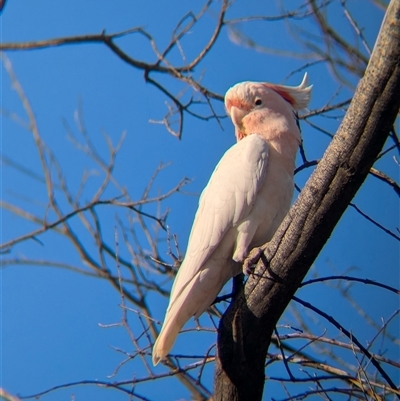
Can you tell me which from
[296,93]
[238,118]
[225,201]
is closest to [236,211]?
[225,201]

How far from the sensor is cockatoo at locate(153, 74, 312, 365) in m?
2.33

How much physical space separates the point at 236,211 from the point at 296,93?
30.4 inches

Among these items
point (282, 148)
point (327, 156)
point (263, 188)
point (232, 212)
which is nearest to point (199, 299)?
point (232, 212)

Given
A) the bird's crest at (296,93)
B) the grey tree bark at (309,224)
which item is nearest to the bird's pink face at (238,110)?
the bird's crest at (296,93)

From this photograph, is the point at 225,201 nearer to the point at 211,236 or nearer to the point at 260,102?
the point at 211,236

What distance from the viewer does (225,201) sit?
96.0 inches

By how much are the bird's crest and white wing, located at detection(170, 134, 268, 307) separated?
34 centimetres

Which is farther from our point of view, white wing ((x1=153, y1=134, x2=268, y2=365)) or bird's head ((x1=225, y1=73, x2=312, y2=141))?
bird's head ((x1=225, y1=73, x2=312, y2=141))

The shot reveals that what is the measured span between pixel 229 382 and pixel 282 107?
4.37 ft

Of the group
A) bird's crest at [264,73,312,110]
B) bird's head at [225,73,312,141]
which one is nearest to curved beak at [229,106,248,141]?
bird's head at [225,73,312,141]

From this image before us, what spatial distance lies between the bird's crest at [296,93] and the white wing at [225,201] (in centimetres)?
34

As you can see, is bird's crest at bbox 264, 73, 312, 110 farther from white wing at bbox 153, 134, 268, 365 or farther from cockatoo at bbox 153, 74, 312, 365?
white wing at bbox 153, 134, 268, 365

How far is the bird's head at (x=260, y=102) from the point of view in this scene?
106 inches

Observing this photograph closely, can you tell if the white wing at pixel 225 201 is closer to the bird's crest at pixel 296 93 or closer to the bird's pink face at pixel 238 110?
the bird's pink face at pixel 238 110
